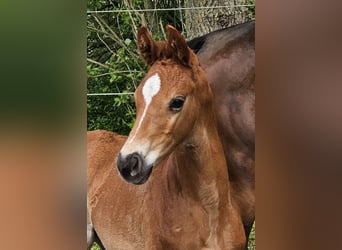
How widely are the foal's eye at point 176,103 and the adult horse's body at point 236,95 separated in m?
0.16

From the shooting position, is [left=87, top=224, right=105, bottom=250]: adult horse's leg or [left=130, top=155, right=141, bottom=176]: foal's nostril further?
[left=87, top=224, right=105, bottom=250]: adult horse's leg

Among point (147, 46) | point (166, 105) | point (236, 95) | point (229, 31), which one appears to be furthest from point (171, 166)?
point (229, 31)

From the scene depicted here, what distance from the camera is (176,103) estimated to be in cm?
234

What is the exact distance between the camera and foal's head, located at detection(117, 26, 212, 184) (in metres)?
2.34

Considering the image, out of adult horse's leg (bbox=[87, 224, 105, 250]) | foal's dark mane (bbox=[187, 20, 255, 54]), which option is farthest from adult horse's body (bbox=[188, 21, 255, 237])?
adult horse's leg (bbox=[87, 224, 105, 250])

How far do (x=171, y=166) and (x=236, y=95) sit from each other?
0.41m

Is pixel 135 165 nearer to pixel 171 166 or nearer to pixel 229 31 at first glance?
pixel 171 166

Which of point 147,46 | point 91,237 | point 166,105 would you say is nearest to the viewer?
point 166,105

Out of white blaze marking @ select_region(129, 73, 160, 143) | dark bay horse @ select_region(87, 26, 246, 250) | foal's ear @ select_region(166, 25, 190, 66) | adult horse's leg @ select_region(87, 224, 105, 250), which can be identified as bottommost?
adult horse's leg @ select_region(87, 224, 105, 250)

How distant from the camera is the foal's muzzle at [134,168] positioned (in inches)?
93.0

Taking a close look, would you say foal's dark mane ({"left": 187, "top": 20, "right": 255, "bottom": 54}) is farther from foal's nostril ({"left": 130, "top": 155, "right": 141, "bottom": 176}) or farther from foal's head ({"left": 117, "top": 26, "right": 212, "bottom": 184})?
foal's nostril ({"left": 130, "top": 155, "right": 141, "bottom": 176})

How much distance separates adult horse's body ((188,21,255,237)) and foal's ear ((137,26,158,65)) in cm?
16

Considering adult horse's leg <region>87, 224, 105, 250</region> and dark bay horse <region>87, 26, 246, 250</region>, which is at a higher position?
dark bay horse <region>87, 26, 246, 250</region>
